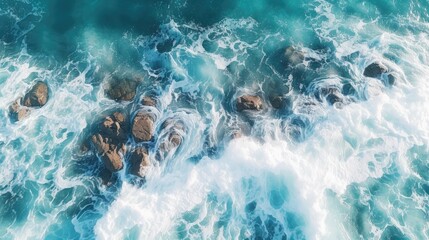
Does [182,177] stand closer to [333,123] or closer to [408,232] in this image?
[333,123]

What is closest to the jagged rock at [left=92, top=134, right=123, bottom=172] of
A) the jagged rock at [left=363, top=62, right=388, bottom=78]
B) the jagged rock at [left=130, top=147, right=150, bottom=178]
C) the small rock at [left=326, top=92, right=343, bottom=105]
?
the jagged rock at [left=130, top=147, right=150, bottom=178]

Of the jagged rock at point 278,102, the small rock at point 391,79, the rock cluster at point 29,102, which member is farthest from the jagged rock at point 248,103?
the rock cluster at point 29,102

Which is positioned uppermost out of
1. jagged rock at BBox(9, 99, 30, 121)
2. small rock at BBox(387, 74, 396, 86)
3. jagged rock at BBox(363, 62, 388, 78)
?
jagged rock at BBox(363, 62, 388, 78)

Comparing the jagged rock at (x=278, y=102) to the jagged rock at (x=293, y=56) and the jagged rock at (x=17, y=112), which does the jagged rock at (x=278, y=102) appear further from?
the jagged rock at (x=17, y=112)

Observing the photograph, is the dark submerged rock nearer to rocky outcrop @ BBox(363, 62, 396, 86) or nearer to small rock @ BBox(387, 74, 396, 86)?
rocky outcrop @ BBox(363, 62, 396, 86)

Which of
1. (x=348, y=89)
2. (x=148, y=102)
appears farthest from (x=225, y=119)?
(x=348, y=89)
